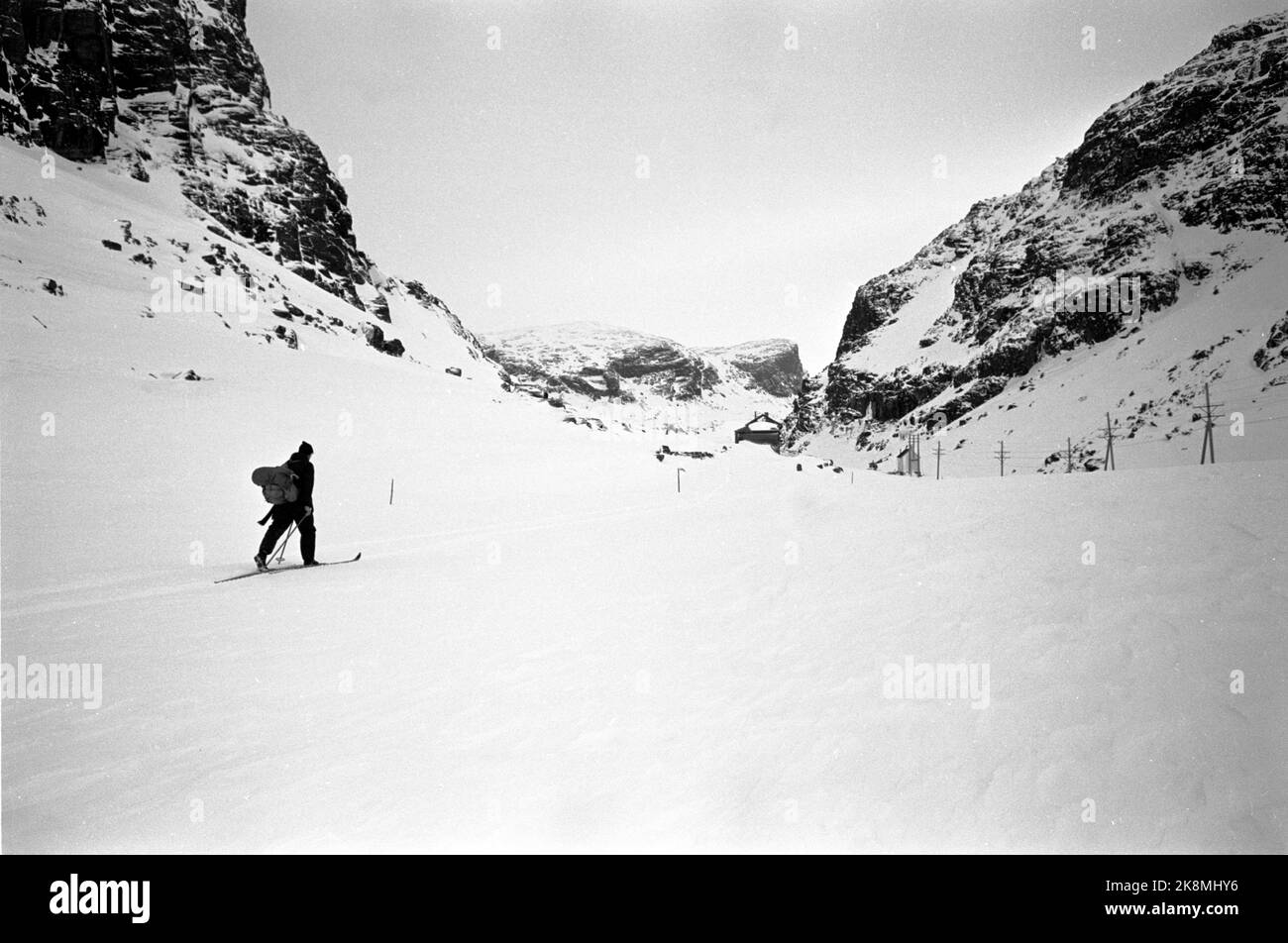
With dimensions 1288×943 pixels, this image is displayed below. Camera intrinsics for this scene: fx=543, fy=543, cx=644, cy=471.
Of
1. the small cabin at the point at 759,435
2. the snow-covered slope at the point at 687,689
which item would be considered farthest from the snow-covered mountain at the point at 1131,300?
the snow-covered slope at the point at 687,689

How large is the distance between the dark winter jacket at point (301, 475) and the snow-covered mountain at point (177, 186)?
30.0m

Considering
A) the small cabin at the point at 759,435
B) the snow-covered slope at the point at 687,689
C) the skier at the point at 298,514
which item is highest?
the small cabin at the point at 759,435

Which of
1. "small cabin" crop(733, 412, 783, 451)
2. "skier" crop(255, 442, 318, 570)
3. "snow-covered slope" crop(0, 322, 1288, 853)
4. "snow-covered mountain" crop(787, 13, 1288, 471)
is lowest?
"snow-covered slope" crop(0, 322, 1288, 853)

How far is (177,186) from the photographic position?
6188cm

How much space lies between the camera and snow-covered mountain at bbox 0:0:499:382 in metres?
36.9

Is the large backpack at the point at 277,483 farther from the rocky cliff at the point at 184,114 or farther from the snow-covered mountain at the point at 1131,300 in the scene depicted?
the rocky cliff at the point at 184,114

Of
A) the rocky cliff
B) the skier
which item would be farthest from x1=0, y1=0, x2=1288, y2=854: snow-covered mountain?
the rocky cliff

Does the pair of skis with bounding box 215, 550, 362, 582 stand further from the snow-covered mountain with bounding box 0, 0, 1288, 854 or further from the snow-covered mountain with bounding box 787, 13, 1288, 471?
the snow-covered mountain with bounding box 787, 13, 1288, 471

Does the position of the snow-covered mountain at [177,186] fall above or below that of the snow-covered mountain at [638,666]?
above

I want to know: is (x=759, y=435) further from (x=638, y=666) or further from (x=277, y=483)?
(x=638, y=666)

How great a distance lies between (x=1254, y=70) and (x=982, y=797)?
15735 cm

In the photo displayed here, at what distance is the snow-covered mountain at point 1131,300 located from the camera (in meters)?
63.2
